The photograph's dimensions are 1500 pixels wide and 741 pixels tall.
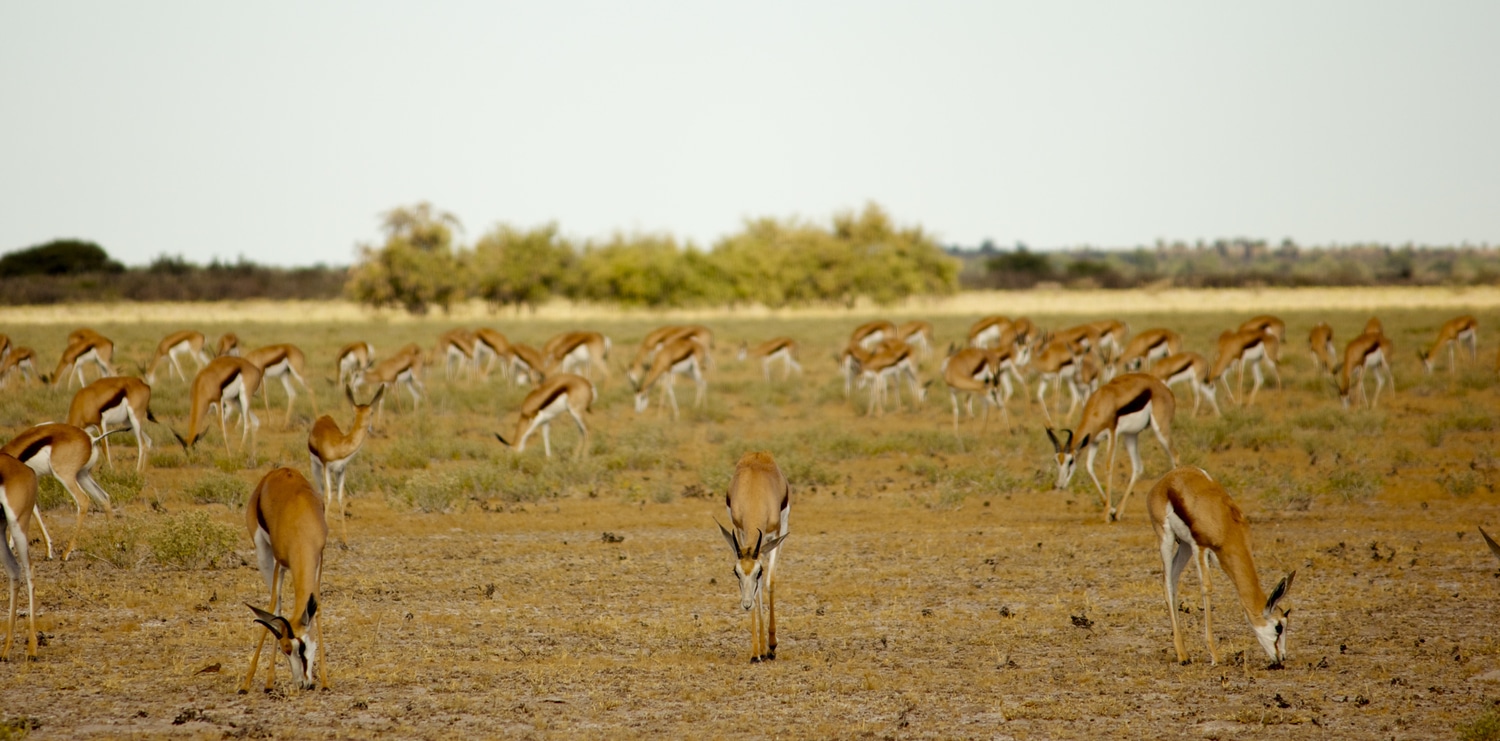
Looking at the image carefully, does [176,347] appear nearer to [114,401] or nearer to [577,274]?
[114,401]

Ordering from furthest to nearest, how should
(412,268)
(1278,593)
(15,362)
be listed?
(412,268) → (15,362) → (1278,593)

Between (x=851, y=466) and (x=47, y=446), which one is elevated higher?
(x=47, y=446)

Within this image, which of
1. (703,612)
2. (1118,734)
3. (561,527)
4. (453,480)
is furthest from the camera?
(453,480)

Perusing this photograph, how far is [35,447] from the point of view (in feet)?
33.9

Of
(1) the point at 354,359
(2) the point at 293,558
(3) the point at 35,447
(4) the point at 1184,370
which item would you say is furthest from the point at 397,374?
(2) the point at 293,558

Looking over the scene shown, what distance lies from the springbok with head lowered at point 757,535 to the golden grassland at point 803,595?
23cm

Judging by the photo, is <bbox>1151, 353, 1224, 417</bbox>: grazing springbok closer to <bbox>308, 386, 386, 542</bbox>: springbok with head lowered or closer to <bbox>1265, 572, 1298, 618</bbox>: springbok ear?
<bbox>1265, 572, 1298, 618</bbox>: springbok ear

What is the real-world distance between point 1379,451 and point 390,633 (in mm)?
14207

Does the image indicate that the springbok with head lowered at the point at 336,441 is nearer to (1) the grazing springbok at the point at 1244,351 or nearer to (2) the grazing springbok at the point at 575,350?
(2) the grazing springbok at the point at 575,350

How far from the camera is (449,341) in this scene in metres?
28.4

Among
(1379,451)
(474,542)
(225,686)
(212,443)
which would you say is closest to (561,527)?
(474,542)

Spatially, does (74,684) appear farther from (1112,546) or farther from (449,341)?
(449,341)

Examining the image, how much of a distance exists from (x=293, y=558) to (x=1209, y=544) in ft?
18.4

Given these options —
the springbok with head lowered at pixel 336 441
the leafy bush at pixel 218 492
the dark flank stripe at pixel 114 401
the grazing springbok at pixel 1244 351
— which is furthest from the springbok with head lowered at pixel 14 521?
the grazing springbok at pixel 1244 351
